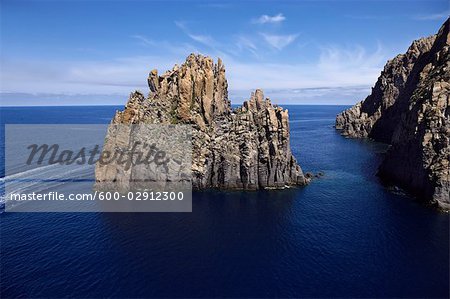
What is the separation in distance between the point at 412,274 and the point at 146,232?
5504cm

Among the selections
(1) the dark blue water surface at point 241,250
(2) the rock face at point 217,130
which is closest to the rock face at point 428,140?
(1) the dark blue water surface at point 241,250

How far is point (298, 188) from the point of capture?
103 meters

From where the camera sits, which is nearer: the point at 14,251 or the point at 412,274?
the point at 412,274

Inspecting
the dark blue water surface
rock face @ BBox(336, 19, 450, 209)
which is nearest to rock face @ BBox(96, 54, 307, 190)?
the dark blue water surface

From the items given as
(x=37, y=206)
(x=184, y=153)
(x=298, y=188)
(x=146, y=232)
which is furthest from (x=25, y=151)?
(x=298, y=188)

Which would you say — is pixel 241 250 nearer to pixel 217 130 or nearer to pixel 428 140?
pixel 217 130

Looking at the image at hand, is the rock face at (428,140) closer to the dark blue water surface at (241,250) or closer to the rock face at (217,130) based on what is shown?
the dark blue water surface at (241,250)

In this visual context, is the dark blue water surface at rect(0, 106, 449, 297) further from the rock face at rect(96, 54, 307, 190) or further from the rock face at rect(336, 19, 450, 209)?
the rock face at rect(96, 54, 307, 190)

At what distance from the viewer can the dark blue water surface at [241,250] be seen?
53.6m

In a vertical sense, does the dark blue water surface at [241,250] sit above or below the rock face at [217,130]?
below

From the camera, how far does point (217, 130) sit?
4168 inches

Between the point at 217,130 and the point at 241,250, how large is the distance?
49524 millimetres

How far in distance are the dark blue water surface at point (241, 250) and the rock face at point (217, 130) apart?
7706mm

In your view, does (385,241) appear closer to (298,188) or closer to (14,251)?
(298,188)
